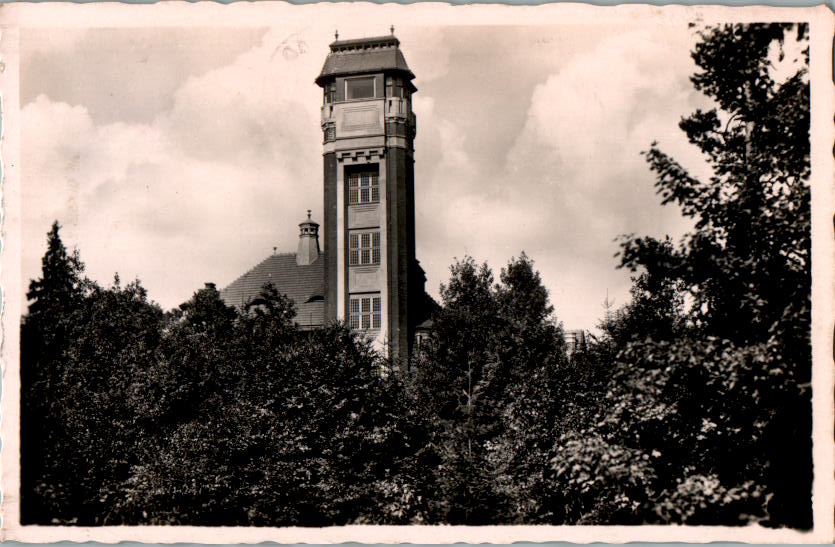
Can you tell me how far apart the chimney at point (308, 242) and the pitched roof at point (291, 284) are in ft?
1.58

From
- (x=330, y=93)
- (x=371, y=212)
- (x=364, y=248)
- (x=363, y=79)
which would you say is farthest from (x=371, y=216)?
(x=363, y=79)

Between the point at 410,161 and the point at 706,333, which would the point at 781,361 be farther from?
the point at 410,161

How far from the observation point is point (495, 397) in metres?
24.9

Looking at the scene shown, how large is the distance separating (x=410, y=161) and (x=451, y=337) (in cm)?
880

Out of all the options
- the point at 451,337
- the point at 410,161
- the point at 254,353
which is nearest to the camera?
the point at 254,353

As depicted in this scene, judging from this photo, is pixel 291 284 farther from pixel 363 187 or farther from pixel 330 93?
pixel 330 93

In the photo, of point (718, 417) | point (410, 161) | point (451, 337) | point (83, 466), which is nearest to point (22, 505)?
point (83, 466)

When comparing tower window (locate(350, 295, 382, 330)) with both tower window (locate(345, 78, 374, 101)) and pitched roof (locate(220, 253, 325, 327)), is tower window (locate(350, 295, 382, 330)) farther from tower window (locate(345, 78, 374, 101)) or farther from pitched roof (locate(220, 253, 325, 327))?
tower window (locate(345, 78, 374, 101))

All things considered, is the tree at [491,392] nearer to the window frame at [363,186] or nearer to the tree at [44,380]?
the window frame at [363,186]

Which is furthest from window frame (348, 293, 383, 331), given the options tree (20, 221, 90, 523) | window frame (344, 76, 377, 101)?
tree (20, 221, 90, 523)

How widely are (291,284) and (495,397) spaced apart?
15.5 meters

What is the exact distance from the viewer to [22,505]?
1012 cm

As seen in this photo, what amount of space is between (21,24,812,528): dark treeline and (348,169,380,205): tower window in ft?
22.8

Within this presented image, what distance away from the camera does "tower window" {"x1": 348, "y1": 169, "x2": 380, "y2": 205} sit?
104 feet
